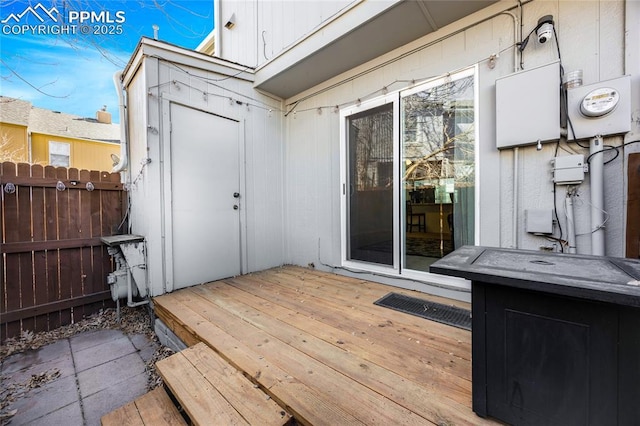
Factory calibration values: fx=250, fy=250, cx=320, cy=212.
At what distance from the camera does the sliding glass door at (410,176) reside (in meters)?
2.38

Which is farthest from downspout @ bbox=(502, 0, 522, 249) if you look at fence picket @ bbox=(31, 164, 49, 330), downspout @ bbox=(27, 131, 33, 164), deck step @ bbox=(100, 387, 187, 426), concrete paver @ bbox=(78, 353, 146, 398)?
downspout @ bbox=(27, 131, 33, 164)

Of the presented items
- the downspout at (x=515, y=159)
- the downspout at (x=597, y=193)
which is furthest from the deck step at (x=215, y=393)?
the downspout at (x=597, y=193)

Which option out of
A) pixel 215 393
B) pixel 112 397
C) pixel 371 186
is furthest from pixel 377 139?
pixel 112 397

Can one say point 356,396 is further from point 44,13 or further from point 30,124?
point 30,124

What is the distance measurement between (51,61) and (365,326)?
172 inches

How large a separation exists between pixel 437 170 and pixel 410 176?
280mm

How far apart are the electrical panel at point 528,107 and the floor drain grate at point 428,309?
1.44 metres

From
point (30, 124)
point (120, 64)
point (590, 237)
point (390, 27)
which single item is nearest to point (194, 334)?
point (590, 237)

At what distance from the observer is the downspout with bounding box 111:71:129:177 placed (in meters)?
3.11

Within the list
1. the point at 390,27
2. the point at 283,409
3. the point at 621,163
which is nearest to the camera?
the point at 283,409

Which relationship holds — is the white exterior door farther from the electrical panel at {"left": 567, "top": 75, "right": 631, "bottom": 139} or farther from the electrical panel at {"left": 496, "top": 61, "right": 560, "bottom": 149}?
the electrical panel at {"left": 567, "top": 75, "right": 631, "bottom": 139}

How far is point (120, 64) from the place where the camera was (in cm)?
314

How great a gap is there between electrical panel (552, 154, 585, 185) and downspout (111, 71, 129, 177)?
14.4ft

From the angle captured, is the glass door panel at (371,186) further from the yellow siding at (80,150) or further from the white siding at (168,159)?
the yellow siding at (80,150)
